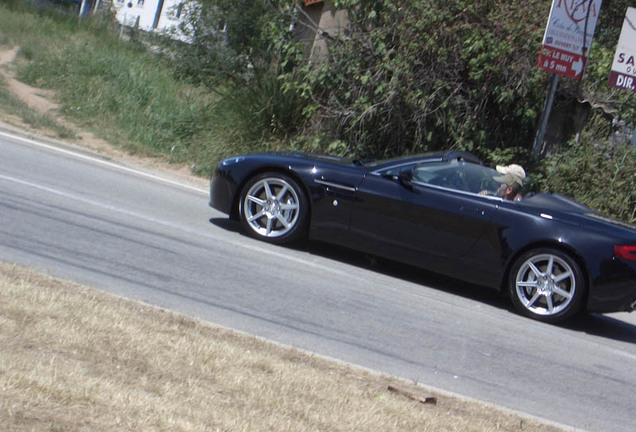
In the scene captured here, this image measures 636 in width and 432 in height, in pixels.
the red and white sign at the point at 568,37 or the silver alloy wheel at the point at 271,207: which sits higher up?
the red and white sign at the point at 568,37

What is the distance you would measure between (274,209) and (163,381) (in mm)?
4681

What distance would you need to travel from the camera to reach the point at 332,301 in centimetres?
718

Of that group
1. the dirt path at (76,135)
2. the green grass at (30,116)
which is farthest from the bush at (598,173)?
the green grass at (30,116)

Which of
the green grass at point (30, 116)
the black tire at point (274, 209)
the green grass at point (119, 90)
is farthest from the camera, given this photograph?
the green grass at point (119, 90)

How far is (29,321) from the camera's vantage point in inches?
186

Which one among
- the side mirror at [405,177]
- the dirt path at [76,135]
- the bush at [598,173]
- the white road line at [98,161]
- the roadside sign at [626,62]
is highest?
the roadside sign at [626,62]

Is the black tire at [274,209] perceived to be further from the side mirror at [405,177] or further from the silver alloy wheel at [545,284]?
the silver alloy wheel at [545,284]

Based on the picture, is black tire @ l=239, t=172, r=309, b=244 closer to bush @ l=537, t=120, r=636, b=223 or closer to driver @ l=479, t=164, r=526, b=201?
driver @ l=479, t=164, r=526, b=201

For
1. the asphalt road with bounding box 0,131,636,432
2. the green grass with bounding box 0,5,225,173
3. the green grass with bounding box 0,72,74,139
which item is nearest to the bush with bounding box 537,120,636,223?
the asphalt road with bounding box 0,131,636,432

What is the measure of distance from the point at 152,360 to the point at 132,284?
1998 mm

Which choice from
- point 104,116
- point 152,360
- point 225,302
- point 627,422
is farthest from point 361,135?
point 152,360

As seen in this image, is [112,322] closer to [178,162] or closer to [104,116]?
[178,162]

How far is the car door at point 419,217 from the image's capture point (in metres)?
8.14

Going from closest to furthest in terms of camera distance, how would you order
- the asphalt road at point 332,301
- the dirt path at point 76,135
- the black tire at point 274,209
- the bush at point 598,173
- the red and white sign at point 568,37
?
the asphalt road at point 332,301, the black tire at point 274,209, the bush at point 598,173, the red and white sign at point 568,37, the dirt path at point 76,135
